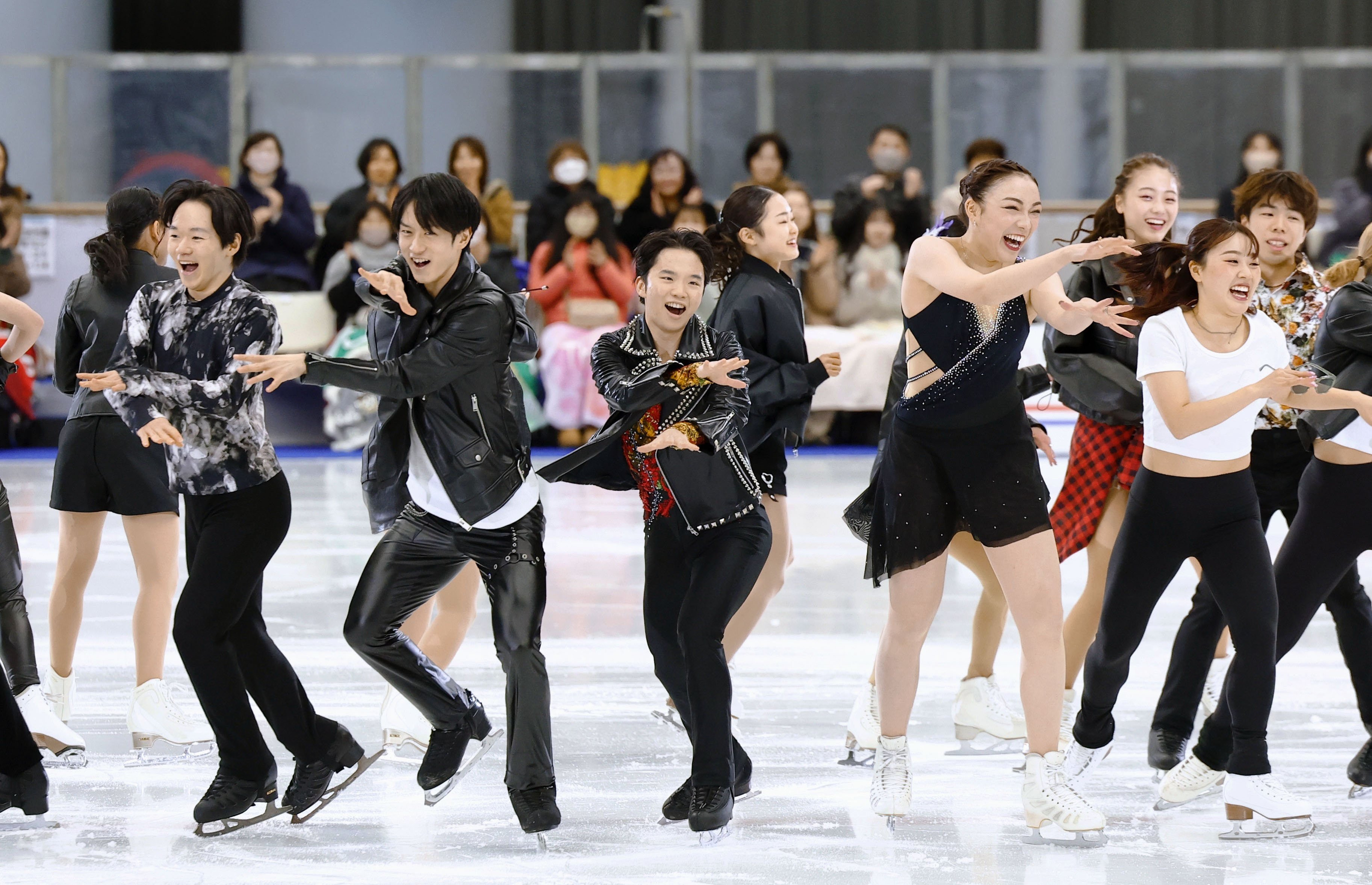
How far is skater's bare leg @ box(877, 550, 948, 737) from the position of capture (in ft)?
12.5

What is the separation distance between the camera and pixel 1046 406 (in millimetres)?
9180

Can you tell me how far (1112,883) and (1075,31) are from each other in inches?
484

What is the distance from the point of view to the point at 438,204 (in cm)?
377

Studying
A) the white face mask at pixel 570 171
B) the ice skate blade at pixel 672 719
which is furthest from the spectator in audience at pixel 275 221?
the ice skate blade at pixel 672 719

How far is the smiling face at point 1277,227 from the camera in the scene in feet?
14.0

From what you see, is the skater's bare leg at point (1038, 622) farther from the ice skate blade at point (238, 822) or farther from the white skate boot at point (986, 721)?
the ice skate blade at point (238, 822)

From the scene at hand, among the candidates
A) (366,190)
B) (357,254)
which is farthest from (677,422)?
(366,190)

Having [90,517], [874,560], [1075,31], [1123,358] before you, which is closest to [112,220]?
[90,517]

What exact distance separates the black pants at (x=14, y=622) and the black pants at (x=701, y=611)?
1.71 metres

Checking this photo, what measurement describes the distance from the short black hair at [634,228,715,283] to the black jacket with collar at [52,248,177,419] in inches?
51.7

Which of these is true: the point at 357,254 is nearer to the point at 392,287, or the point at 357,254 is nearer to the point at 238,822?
the point at 392,287

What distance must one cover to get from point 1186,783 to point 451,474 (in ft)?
6.06

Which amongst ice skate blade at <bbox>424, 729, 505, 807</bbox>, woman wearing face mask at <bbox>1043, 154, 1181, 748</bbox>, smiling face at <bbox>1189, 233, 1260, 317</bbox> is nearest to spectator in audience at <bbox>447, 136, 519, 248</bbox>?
woman wearing face mask at <bbox>1043, 154, 1181, 748</bbox>

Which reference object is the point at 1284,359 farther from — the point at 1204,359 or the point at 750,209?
the point at 750,209
